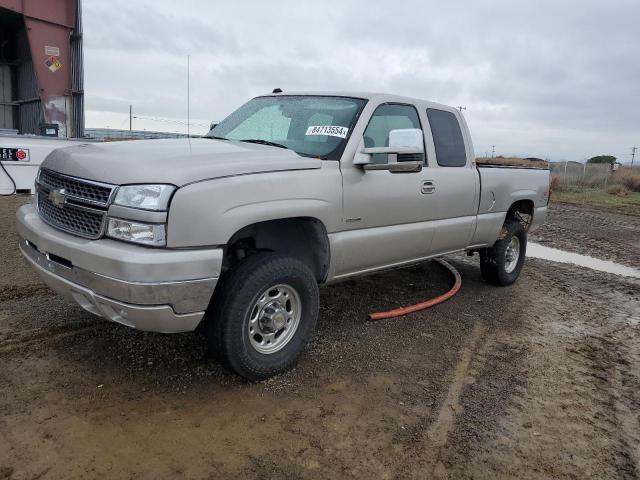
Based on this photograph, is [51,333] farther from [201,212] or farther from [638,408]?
[638,408]

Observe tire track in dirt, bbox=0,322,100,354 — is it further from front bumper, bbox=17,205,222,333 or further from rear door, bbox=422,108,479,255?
rear door, bbox=422,108,479,255

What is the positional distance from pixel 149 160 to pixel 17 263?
12.0 feet

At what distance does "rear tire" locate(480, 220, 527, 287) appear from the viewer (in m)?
6.19

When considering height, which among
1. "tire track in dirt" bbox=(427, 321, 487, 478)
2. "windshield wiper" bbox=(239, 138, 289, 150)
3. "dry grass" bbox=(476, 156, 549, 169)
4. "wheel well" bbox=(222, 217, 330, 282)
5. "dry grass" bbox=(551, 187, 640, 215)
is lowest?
"tire track in dirt" bbox=(427, 321, 487, 478)

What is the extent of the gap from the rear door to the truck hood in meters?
1.61

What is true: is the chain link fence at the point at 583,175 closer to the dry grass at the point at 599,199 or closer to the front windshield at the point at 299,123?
the dry grass at the point at 599,199

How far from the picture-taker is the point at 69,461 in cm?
257

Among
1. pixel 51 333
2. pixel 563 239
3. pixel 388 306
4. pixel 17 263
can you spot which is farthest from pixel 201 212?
pixel 563 239

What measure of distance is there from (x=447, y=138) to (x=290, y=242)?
2.23m

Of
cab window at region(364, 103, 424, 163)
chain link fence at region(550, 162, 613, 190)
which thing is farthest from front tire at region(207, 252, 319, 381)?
chain link fence at region(550, 162, 613, 190)

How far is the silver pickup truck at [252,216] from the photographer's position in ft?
9.49

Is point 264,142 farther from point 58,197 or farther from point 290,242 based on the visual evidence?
point 58,197

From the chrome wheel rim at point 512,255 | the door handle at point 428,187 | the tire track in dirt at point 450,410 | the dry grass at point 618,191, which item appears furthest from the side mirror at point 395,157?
the dry grass at point 618,191

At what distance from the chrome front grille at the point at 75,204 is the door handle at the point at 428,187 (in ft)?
8.67
